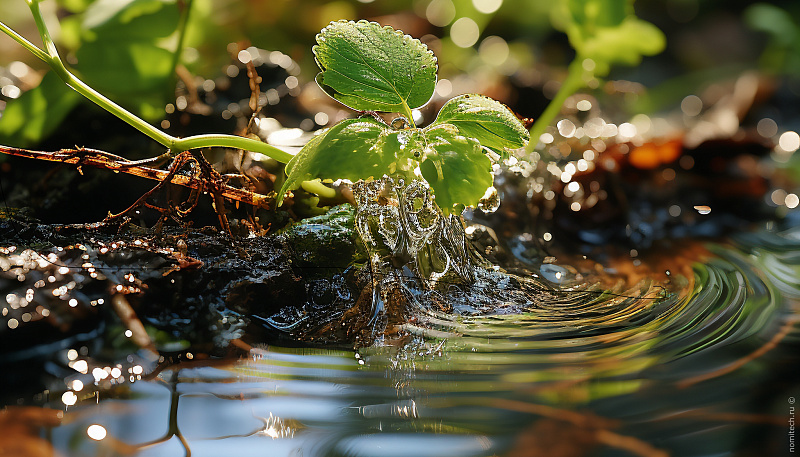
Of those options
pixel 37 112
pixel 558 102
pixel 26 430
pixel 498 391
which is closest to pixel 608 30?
pixel 558 102

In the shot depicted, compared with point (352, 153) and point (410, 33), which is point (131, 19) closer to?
point (352, 153)

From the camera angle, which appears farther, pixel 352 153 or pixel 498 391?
pixel 352 153

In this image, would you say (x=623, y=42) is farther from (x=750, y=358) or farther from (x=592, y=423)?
(x=592, y=423)

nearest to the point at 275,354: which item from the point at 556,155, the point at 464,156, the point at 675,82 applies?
the point at 464,156

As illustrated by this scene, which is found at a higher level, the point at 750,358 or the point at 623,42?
the point at 623,42

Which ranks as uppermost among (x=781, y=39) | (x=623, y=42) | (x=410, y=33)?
(x=410, y=33)

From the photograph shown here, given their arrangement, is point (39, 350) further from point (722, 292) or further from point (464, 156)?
point (722, 292)

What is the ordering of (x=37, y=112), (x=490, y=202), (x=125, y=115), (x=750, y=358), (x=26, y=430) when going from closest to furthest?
(x=26, y=430) < (x=750, y=358) < (x=125, y=115) < (x=490, y=202) < (x=37, y=112)

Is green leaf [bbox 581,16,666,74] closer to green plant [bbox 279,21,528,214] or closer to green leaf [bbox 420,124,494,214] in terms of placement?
green plant [bbox 279,21,528,214]

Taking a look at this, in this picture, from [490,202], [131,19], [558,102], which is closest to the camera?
[490,202]
